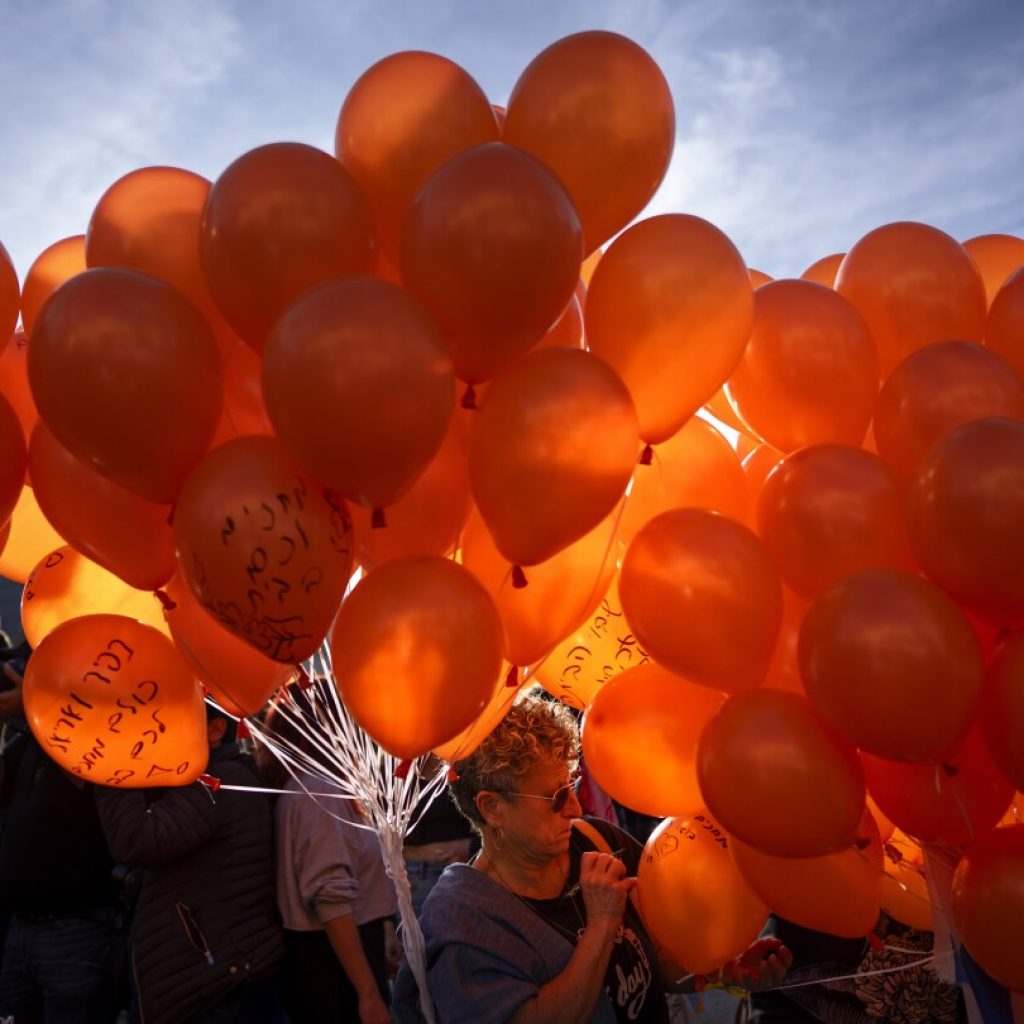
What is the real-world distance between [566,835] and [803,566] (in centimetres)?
97

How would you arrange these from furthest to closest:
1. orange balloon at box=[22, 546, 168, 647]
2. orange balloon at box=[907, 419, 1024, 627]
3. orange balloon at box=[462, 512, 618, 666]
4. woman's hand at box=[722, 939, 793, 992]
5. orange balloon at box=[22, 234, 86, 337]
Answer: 1. woman's hand at box=[722, 939, 793, 992]
2. orange balloon at box=[22, 546, 168, 647]
3. orange balloon at box=[22, 234, 86, 337]
4. orange balloon at box=[462, 512, 618, 666]
5. orange balloon at box=[907, 419, 1024, 627]

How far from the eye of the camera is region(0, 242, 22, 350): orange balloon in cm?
163

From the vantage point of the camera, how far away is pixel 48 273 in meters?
1.73

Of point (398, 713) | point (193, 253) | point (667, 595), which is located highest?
point (193, 253)

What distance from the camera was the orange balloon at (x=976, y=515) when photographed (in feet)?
4.31

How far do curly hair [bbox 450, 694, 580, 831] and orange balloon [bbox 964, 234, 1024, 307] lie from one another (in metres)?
1.37

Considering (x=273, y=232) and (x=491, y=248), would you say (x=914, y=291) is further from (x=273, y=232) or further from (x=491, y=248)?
(x=273, y=232)

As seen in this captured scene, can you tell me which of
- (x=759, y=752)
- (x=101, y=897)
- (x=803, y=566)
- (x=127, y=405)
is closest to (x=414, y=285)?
(x=127, y=405)

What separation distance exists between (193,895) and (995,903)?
6.97ft

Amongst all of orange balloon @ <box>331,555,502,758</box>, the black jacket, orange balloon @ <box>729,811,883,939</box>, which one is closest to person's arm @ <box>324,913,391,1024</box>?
the black jacket

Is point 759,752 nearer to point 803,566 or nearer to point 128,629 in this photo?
point 803,566

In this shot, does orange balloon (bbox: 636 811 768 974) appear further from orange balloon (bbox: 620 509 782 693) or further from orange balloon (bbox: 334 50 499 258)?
orange balloon (bbox: 334 50 499 258)

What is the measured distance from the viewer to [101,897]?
9.96 feet

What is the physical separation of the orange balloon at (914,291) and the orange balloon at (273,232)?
97 centimetres
